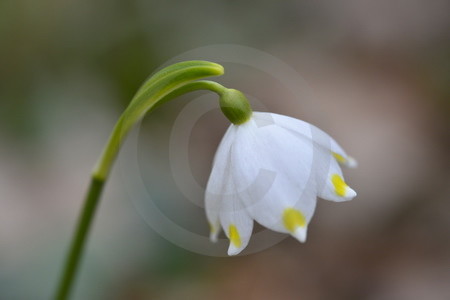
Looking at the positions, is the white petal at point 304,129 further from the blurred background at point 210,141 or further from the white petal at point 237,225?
the blurred background at point 210,141

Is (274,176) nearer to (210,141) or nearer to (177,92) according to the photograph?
(177,92)

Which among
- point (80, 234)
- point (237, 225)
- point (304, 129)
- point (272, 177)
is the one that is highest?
point (304, 129)

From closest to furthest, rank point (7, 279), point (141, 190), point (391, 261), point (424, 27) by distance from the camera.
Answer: point (7, 279)
point (141, 190)
point (391, 261)
point (424, 27)

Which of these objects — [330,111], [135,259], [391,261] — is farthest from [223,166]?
[330,111]

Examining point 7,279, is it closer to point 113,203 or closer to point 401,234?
point 113,203

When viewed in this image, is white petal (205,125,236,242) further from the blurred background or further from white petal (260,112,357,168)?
the blurred background

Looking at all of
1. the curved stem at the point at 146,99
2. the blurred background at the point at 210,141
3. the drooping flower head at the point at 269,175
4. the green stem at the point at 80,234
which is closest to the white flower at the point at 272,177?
the drooping flower head at the point at 269,175

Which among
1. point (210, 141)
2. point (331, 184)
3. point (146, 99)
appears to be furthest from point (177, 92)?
point (210, 141)

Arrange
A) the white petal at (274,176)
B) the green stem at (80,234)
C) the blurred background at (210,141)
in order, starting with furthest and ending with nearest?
the blurred background at (210,141) < the green stem at (80,234) < the white petal at (274,176)
